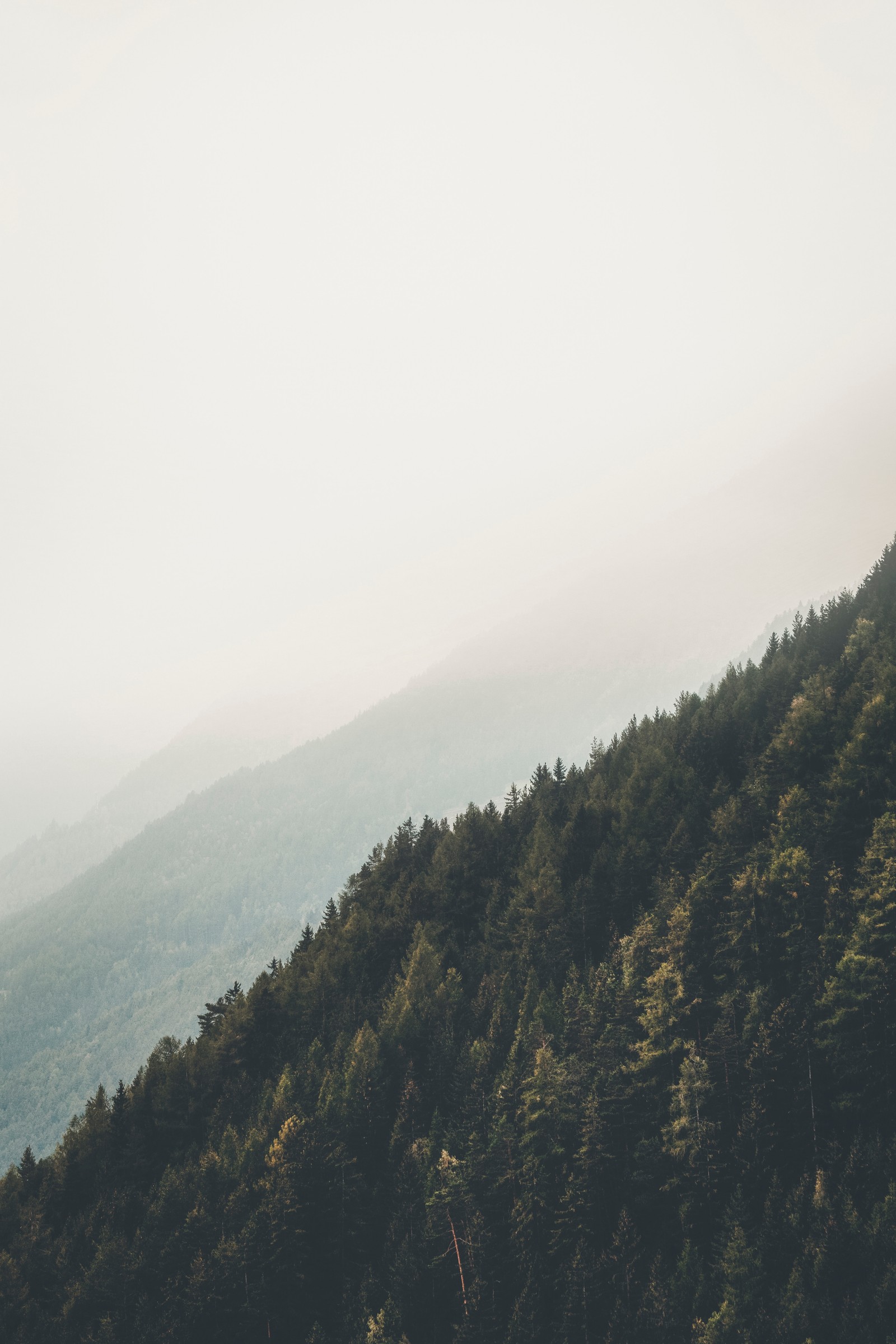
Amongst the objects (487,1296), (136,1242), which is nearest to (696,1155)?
Result: (487,1296)

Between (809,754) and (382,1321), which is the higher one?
(809,754)

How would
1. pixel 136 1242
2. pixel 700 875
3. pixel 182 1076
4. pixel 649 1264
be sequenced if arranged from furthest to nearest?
pixel 182 1076
pixel 700 875
pixel 136 1242
pixel 649 1264

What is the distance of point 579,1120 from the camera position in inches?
1604

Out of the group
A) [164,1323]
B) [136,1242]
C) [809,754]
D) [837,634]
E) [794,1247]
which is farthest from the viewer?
[837,634]

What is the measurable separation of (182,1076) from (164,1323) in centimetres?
2297

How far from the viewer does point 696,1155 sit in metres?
35.6

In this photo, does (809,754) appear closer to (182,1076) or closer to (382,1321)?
(382,1321)

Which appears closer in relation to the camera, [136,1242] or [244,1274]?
[244,1274]

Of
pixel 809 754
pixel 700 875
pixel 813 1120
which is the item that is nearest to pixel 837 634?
pixel 809 754

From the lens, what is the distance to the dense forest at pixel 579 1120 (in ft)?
111

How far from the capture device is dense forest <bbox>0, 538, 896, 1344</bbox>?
33.8 metres

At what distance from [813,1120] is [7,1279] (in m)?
52.0

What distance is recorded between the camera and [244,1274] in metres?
41.1

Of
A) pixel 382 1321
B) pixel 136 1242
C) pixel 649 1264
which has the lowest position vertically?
pixel 649 1264
